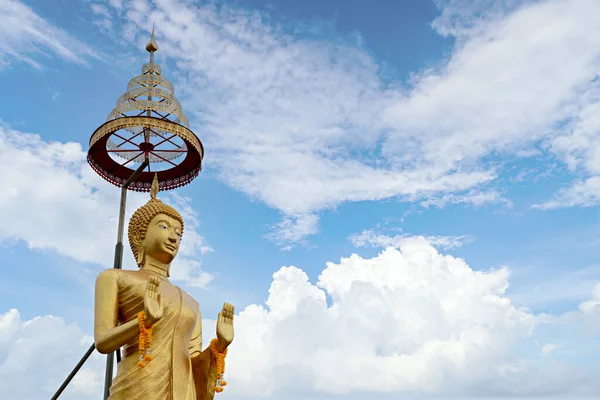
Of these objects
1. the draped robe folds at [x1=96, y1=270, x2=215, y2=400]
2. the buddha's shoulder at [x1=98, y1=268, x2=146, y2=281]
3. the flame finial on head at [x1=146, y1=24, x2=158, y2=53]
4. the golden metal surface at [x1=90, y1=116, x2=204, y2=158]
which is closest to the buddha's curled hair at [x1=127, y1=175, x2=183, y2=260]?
the draped robe folds at [x1=96, y1=270, x2=215, y2=400]

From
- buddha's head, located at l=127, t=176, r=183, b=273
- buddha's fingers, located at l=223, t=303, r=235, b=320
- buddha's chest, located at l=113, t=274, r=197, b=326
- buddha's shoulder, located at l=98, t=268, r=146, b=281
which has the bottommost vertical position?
buddha's fingers, located at l=223, t=303, r=235, b=320

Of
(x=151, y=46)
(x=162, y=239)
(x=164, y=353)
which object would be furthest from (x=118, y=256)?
(x=151, y=46)

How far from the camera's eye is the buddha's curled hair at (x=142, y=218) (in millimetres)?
8711

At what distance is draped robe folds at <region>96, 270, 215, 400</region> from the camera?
7.38 metres

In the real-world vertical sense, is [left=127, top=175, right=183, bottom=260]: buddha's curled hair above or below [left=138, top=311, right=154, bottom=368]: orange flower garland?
above

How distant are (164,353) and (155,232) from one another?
5.66ft

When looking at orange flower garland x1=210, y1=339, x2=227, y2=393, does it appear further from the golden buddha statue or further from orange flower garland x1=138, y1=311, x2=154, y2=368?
orange flower garland x1=138, y1=311, x2=154, y2=368

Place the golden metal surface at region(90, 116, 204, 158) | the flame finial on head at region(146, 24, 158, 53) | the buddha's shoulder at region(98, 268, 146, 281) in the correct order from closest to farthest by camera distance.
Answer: the buddha's shoulder at region(98, 268, 146, 281), the golden metal surface at region(90, 116, 204, 158), the flame finial on head at region(146, 24, 158, 53)

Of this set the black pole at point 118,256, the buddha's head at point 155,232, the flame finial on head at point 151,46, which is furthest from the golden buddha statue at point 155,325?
the flame finial on head at point 151,46

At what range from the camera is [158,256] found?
8641 mm

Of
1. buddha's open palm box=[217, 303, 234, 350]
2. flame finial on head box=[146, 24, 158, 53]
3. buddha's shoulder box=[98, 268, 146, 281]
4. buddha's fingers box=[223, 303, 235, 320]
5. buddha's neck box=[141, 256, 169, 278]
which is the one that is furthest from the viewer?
flame finial on head box=[146, 24, 158, 53]

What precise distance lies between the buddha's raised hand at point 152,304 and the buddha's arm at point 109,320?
0.26m

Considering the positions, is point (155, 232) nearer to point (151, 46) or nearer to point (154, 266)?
point (154, 266)

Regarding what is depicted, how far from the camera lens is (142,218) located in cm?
874
